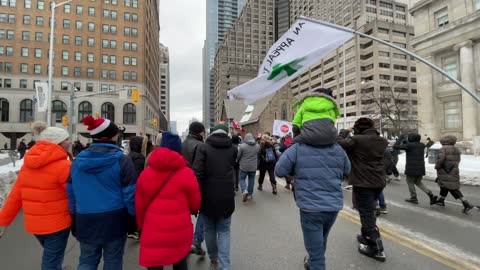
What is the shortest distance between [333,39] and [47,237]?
6.95 m

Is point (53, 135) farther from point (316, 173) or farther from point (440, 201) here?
point (440, 201)

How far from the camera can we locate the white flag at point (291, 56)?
668cm

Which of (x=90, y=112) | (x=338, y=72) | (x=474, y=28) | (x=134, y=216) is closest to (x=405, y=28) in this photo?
(x=338, y=72)

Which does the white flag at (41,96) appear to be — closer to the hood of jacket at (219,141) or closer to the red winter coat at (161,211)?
the hood of jacket at (219,141)

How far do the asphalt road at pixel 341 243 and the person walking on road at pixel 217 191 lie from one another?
0.54 m

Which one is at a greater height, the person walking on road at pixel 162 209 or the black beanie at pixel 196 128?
the black beanie at pixel 196 128

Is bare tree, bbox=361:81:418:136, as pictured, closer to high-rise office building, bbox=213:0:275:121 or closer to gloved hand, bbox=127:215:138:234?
gloved hand, bbox=127:215:138:234

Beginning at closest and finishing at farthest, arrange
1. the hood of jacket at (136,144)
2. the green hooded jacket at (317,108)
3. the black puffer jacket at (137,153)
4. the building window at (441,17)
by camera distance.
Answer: the green hooded jacket at (317,108)
the black puffer jacket at (137,153)
the hood of jacket at (136,144)
the building window at (441,17)

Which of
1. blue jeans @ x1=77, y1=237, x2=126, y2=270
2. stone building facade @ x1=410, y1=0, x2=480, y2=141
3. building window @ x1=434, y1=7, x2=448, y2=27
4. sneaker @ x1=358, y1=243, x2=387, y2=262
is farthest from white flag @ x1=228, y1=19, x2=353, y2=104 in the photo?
building window @ x1=434, y1=7, x2=448, y2=27

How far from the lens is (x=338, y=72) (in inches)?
3907

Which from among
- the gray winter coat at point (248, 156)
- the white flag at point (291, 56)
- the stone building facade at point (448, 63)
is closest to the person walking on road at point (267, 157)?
the gray winter coat at point (248, 156)

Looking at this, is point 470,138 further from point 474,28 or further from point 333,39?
point 333,39

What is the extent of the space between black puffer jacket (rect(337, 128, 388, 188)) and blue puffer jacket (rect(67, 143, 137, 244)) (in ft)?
10.8

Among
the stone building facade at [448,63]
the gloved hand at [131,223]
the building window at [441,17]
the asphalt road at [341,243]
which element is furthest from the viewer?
the building window at [441,17]
